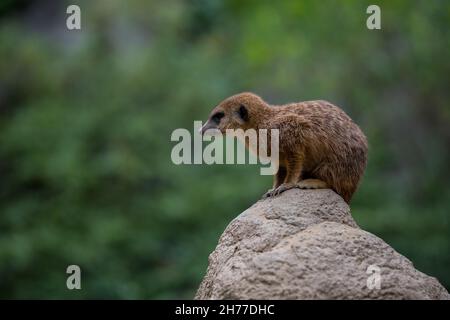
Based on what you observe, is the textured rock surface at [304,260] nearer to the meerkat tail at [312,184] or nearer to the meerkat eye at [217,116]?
the meerkat tail at [312,184]

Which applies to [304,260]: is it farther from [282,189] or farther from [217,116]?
[217,116]

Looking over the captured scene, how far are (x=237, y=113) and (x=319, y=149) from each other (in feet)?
3.19

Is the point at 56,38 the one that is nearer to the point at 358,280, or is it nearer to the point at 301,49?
the point at 301,49

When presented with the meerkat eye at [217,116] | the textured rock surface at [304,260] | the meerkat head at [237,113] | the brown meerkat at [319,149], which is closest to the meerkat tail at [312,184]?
the brown meerkat at [319,149]

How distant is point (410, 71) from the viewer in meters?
17.7

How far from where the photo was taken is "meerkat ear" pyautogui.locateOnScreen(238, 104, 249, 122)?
23.2ft

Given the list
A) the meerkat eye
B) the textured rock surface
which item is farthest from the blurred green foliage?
the textured rock surface

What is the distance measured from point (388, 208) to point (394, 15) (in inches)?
204

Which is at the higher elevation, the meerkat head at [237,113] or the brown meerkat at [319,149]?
the meerkat head at [237,113]

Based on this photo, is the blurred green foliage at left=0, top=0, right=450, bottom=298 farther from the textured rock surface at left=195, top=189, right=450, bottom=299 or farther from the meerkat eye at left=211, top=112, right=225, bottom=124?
the textured rock surface at left=195, top=189, right=450, bottom=299

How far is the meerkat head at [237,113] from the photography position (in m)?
7.04

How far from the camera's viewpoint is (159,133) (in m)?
17.8

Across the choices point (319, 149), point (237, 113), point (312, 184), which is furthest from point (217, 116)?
point (312, 184)

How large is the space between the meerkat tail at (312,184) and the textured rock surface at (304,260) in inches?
9.5
